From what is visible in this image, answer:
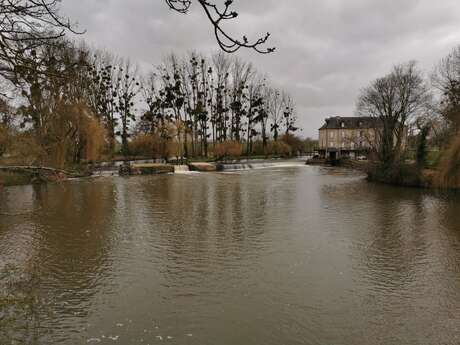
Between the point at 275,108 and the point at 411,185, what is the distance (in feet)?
129

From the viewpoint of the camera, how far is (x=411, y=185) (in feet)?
67.3

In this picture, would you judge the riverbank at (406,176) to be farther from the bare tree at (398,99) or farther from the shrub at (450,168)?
the bare tree at (398,99)

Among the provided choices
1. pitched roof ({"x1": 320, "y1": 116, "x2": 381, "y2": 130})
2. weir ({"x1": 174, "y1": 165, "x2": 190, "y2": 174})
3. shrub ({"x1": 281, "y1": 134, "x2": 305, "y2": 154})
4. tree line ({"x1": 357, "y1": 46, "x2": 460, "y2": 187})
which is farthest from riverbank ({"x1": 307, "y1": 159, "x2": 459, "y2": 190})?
pitched roof ({"x1": 320, "y1": 116, "x2": 381, "y2": 130})

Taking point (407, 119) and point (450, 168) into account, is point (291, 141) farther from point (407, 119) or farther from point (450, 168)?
point (450, 168)

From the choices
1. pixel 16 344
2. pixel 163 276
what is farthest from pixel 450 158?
pixel 16 344

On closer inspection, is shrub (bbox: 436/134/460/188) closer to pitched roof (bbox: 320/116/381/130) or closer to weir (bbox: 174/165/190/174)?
weir (bbox: 174/165/190/174)

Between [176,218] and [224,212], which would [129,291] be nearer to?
[176,218]

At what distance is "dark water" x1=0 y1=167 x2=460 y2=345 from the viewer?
471 centimetres

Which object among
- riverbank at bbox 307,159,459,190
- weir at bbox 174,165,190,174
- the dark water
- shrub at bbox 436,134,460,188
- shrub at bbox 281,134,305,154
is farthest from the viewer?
shrub at bbox 281,134,305,154

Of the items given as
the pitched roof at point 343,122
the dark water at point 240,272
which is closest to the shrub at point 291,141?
the pitched roof at point 343,122

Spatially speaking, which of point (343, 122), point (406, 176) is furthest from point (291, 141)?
point (406, 176)

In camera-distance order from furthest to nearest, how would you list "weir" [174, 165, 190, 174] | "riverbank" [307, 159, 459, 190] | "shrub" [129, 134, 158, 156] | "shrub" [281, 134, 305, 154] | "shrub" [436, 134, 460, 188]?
"shrub" [281, 134, 305, 154] < "shrub" [129, 134, 158, 156] < "weir" [174, 165, 190, 174] < "riverbank" [307, 159, 459, 190] < "shrub" [436, 134, 460, 188]

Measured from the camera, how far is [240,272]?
6.67 metres

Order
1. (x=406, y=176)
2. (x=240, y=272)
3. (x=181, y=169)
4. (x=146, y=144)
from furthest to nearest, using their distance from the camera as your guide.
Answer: (x=146, y=144)
(x=181, y=169)
(x=406, y=176)
(x=240, y=272)
